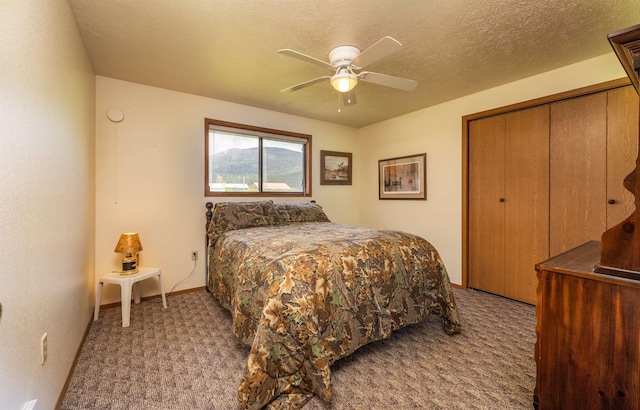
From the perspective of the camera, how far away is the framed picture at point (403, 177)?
3.83 metres

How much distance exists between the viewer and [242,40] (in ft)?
6.98

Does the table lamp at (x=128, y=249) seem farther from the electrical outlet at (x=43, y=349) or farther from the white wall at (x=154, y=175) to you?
the electrical outlet at (x=43, y=349)

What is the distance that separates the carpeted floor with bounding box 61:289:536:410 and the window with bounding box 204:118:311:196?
67.8 inches

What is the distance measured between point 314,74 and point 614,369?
2.75 m

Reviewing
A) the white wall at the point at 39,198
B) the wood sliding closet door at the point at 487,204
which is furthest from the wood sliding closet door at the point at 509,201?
the white wall at the point at 39,198

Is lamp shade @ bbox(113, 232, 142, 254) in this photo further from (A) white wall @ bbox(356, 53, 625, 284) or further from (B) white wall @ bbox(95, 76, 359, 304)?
(A) white wall @ bbox(356, 53, 625, 284)

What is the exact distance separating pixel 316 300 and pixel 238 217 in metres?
1.83

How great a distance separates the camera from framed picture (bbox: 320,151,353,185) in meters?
4.43

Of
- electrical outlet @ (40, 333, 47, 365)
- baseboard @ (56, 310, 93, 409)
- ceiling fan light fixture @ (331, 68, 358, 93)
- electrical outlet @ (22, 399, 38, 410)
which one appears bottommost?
baseboard @ (56, 310, 93, 409)

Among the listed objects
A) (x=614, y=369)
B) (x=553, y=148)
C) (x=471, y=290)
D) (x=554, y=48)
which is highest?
(x=554, y=48)

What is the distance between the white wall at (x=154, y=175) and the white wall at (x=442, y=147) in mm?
2129

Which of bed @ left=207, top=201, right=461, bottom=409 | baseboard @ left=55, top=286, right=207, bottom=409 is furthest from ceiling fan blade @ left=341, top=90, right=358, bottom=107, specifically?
baseboard @ left=55, top=286, right=207, bottom=409

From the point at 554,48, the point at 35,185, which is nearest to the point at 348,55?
the point at 554,48

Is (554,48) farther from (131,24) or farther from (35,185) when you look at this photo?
(35,185)
